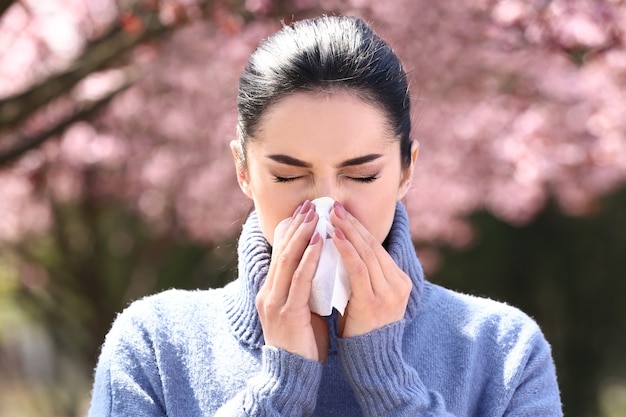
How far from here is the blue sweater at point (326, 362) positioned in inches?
75.0

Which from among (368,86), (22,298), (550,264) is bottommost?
(550,264)

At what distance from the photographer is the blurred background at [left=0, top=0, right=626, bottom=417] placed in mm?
4316

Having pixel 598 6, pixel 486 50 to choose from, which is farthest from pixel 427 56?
pixel 598 6

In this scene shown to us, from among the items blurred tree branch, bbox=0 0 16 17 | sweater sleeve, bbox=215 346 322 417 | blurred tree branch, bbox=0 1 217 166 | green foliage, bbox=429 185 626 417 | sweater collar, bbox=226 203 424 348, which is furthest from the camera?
green foliage, bbox=429 185 626 417

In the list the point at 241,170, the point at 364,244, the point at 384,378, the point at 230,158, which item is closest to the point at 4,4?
the point at 241,170

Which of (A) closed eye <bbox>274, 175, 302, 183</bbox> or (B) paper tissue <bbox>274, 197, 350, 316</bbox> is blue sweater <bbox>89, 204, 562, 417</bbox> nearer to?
(B) paper tissue <bbox>274, 197, 350, 316</bbox>

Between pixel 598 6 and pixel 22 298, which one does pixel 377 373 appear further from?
pixel 22 298

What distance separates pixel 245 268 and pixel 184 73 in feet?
14.3

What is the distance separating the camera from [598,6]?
413 cm

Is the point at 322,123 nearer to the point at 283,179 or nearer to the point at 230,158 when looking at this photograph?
the point at 283,179

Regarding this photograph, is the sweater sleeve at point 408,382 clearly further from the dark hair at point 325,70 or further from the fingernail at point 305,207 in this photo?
the dark hair at point 325,70

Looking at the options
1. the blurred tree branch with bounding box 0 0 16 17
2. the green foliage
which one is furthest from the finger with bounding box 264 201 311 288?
the green foliage

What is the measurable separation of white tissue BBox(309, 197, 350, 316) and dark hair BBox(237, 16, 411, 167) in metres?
0.23

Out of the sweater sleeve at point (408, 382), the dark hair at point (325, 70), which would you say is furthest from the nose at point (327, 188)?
the sweater sleeve at point (408, 382)
